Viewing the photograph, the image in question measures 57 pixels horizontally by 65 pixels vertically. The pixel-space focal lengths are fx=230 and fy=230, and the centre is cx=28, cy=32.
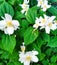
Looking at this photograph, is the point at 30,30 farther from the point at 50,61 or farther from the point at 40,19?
the point at 50,61

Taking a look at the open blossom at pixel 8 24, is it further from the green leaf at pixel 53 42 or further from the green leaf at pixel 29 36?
the green leaf at pixel 53 42

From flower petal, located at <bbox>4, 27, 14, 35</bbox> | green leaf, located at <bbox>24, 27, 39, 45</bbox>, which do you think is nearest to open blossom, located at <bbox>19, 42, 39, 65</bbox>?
green leaf, located at <bbox>24, 27, 39, 45</bbox>

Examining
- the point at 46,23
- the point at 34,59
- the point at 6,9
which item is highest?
the point at 6,9

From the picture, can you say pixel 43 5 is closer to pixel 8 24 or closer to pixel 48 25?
pixel 48 25

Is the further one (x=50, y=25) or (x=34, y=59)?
(x=34, y=59)

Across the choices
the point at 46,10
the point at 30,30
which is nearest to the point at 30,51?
the point at 30,30

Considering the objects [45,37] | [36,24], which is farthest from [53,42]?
[36,24]

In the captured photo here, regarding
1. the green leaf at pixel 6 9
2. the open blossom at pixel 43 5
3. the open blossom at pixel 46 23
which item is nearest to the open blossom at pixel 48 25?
the open blossom at pixel 46 23
